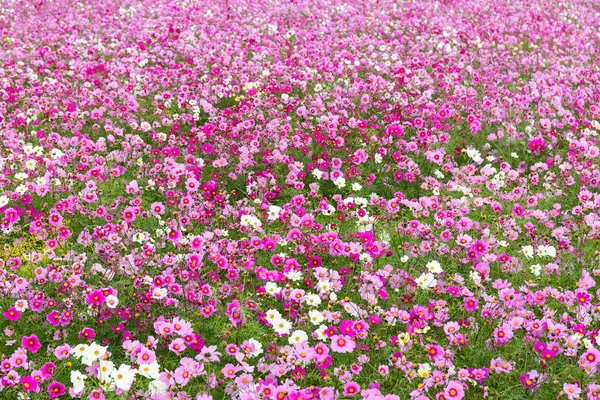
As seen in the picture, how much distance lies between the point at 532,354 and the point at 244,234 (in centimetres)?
248

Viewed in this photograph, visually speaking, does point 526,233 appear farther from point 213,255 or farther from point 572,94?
point 572,94

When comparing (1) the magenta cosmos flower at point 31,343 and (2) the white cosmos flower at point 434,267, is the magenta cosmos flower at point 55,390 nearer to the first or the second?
(1) the magenta cosmos flower at point 31,343

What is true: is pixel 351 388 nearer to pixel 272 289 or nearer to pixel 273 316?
pixel 273 316

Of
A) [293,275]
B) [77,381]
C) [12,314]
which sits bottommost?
[12,314]

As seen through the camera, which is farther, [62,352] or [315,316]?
[315,316]

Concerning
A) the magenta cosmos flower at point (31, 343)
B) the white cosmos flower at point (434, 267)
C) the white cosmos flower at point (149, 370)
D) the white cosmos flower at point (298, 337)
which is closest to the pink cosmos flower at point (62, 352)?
the magenta cosmos flower at point (31, 343)

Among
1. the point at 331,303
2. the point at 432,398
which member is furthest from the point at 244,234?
the point at 432,398

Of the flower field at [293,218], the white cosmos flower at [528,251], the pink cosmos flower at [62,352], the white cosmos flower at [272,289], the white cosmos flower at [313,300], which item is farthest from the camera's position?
the white cosmos flower at [528,251]

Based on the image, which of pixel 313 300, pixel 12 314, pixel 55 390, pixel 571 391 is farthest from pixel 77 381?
pixel 571 391

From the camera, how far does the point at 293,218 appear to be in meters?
4.83

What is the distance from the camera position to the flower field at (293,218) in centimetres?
368

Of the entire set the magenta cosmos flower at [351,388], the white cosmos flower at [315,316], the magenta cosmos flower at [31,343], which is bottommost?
the magenta cosmos flower at [31,343]

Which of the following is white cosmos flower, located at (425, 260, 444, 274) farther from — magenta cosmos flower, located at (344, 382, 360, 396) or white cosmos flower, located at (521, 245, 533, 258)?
magenta cosmos flower, located at (344, 382, 360, 396)

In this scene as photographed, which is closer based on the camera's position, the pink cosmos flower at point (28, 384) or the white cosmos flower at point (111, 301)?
the pink cosmos flower at point (28, 384)
